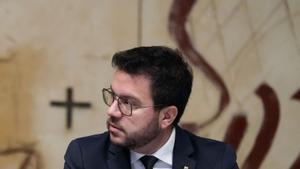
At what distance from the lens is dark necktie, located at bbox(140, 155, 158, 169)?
9.42 feet

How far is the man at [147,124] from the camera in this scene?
277 cm

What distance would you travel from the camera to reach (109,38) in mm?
4191

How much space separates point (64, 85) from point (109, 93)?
140 centimetres

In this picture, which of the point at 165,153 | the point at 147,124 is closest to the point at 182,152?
the point at 165,153

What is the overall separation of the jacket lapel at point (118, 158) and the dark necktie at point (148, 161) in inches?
2.5

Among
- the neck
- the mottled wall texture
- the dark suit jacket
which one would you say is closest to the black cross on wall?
the mottled wall texture

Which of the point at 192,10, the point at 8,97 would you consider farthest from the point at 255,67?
the point at 8,97

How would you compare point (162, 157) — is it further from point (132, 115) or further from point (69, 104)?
point (69, 104)

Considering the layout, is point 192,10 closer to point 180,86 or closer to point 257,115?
point 257,115

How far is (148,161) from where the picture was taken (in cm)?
288

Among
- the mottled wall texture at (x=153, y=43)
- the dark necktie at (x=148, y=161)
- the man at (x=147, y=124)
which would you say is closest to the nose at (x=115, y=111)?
the man at (x=147, y=124)

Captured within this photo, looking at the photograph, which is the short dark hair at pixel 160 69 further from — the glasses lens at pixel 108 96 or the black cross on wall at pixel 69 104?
the black cross on wall at pixel 69 104

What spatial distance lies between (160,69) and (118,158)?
0.39 m

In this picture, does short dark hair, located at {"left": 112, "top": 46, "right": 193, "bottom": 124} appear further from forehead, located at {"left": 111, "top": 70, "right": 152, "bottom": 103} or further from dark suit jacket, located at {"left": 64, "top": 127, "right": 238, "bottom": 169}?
dark suit jacket, located at {"left": 64, "top": 127, "right": 238, "bottom": 169}
